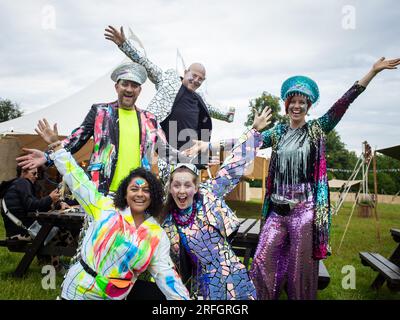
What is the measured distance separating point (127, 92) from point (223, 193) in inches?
35.5

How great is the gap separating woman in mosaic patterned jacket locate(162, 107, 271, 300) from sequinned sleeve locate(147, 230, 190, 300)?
239 millimetres

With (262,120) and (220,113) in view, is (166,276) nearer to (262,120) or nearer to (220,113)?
(262,120)

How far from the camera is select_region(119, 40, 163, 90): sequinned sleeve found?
3.23 m

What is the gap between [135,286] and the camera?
2.38m

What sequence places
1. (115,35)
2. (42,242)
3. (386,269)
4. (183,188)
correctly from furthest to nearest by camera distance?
(42,242), (386,269), (115,35), (183,188)

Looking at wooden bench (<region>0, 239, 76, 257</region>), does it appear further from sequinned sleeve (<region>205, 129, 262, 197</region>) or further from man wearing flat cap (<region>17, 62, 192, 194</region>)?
sequinned sleeve (<region>205, 129, 262, 197</region>)

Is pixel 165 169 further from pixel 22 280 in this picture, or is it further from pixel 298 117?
pixel 22 280

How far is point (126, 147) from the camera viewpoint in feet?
9.07

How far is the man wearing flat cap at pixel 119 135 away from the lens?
2703 millimetres

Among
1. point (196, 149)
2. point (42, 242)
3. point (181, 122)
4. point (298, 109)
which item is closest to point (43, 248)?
point (42, 242)

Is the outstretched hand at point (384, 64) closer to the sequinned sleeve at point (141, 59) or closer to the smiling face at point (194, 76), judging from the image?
the smiling face at point (194, 76)

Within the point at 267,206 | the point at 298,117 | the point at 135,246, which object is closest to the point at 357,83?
the point at 298,117

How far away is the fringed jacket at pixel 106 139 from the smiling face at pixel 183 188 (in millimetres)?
323
